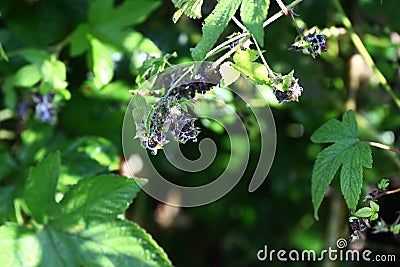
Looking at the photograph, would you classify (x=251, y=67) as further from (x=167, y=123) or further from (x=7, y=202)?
(x=7, y=202)

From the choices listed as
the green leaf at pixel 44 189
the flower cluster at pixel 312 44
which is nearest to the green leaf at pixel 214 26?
the flower cluster at pixel 312 44

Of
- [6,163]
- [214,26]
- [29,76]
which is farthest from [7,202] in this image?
[214,26]

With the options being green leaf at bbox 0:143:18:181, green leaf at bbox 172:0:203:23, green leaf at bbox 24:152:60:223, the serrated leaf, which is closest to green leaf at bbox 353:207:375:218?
the serrated leaf

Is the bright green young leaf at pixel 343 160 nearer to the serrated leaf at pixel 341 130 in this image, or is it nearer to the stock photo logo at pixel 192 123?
the serrated leaf at pixel 341 130

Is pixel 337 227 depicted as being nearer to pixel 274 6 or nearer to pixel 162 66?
pixel 274 6

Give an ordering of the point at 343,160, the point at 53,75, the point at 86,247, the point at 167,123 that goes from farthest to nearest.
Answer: the point at 53,75, the point at 86,247, the point at 343,160, the point at 167,123

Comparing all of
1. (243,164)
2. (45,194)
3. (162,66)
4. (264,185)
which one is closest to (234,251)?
(264,185)
